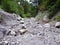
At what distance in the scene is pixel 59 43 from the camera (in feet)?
23.1

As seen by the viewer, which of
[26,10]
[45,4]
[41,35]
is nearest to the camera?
[41,35]

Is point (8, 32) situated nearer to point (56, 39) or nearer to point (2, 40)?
point (2, 40)

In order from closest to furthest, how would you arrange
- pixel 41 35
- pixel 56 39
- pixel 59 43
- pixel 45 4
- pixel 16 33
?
pixel 59 43 < pixel 56 39 < pixel 41 35 < pixel 16 33 < pixel 45 4

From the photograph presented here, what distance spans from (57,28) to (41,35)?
1390 millimetres

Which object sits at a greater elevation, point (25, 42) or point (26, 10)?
point (25, 42)

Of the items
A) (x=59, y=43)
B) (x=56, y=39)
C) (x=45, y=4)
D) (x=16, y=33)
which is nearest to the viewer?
(x=59, y=43)

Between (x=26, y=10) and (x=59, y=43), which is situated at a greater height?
(x=59, y=43)

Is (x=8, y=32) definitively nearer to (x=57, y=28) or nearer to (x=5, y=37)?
(x=5, y=37)

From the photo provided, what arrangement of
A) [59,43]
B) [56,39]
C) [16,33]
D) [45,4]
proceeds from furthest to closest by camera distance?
[45,4] < [16,33] < [56,39] < [59,43]

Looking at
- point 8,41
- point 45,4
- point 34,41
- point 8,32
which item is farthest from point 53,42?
point 45,4

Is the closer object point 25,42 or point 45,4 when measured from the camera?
point 25,42

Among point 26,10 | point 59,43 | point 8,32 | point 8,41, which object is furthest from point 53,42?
point 26,10

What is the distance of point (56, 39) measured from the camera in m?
7.52

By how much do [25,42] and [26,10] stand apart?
18.0m
